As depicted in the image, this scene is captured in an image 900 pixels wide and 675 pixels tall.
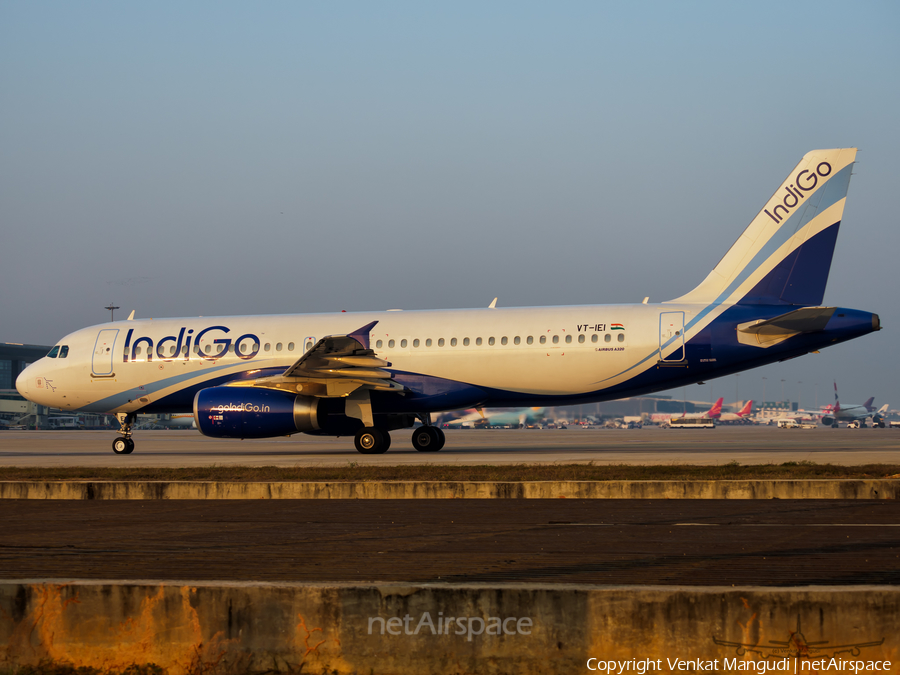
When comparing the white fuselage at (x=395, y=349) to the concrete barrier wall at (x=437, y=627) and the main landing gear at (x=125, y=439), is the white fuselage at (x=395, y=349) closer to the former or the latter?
the main landing gear at (x=125, y=439)

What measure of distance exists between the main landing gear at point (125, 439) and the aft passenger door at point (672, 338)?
586 inches

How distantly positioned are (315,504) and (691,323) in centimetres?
1270

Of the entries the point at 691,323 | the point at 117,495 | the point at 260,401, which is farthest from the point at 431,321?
the point at 117,495

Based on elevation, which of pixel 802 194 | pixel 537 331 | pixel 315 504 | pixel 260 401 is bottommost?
pixel 315 504

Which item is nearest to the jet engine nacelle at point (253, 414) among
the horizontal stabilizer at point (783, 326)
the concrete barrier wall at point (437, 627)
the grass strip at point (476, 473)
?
the grass strip at point (476, 473)

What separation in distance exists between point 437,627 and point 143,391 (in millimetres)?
22216

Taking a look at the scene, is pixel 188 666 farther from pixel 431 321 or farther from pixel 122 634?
pixel 431 321

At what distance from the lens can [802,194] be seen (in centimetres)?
2167

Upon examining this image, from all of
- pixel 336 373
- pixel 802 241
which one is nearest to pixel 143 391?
pixel 336 373

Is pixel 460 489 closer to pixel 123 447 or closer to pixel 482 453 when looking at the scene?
pixel 482 453

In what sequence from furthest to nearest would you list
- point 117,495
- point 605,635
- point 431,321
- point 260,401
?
point 431,321 → point 260,401 → point 117,495 → point 605,635

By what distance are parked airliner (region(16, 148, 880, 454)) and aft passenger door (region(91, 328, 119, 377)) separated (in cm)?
326

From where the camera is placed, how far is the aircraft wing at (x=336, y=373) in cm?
2084

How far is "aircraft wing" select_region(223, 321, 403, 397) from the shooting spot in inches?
821
